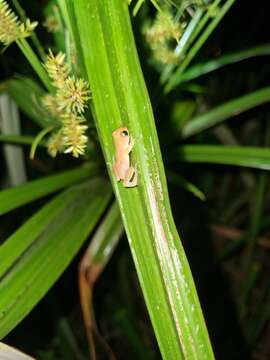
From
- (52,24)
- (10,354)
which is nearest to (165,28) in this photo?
(52,24)

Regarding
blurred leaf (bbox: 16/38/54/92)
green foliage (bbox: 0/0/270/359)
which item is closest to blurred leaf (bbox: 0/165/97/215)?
green foliage (bbox: 0/0/270/359)

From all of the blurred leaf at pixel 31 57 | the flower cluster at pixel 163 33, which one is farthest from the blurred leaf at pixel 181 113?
the blurred leaf at pixel 31 57

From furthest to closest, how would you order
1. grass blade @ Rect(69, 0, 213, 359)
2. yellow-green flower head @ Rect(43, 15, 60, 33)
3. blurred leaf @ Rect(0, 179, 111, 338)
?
yellow-green flower head @ Rect(43, 15, 60, 33)
blurred leaf @ Rect(0, 179, 111, 338)
grass blade @ Rect(69, 0, 213, 359)

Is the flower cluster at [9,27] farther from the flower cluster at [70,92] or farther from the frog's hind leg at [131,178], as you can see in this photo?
the frog's hind leg at [131,178]

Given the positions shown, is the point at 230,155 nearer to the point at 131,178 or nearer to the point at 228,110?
the point at 228,110

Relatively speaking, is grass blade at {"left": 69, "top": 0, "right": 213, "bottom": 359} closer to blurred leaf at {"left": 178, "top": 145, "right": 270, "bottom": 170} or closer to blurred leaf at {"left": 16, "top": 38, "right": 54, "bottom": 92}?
blurred leaf at {"left": 16, "top": 38, "right": 54, "bottom": 92}

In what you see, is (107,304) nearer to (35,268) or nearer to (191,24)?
(35,268)
